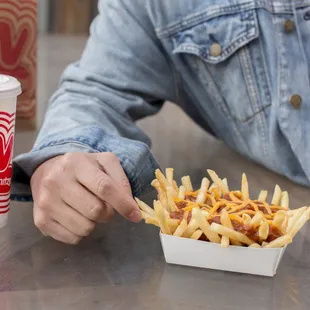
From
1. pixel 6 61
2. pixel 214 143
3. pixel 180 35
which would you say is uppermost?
pixel 180 35

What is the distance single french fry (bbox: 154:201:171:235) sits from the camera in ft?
2.46

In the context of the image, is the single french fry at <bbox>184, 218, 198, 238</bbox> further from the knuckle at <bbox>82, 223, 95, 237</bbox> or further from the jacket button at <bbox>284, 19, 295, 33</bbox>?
the jacket button at <bbox>284, 19, 295, 33</bbox>

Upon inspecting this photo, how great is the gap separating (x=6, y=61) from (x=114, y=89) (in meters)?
0.23

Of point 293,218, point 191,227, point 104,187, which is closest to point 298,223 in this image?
point 293,218

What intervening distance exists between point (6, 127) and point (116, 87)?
365mm

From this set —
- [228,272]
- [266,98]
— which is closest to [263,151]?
[266,98]

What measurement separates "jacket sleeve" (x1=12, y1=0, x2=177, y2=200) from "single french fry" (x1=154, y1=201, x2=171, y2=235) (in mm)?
190

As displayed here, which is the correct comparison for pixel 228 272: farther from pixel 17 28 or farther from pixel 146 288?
pixel 17 28

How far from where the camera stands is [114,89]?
1.17 m

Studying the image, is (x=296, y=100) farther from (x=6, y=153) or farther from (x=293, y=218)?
(x=6, y=153)

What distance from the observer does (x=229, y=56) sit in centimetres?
118

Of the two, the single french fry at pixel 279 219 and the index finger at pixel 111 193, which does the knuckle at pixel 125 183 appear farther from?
the single french fry at pixel 279 219

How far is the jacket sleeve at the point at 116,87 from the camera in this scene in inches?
38.7

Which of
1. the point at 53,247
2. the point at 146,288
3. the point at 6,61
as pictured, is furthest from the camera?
the point at 6,61
